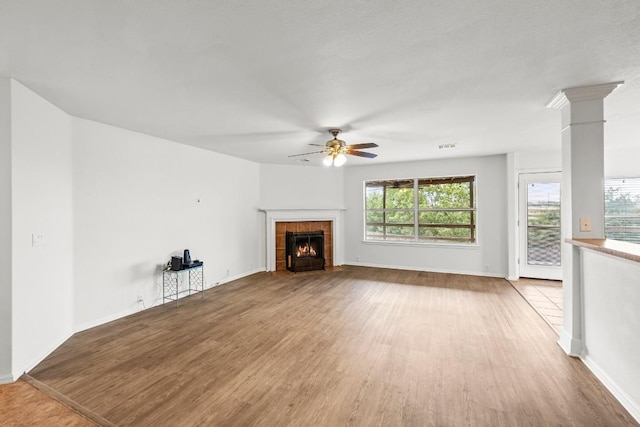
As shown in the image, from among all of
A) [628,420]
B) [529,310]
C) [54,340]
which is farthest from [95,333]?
[529,310]

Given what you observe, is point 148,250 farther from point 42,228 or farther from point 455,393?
point 455,393

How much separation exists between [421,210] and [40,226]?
20.5 ft

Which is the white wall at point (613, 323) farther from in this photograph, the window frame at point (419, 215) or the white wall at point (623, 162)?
the white wall at point (623, 162)

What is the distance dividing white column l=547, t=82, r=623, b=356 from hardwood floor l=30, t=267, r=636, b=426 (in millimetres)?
519

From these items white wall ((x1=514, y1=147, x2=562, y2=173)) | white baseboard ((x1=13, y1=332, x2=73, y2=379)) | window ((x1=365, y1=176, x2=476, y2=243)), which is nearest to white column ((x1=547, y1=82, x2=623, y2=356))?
white wall ((x1=514, y1=147, x2=562, y2=173))

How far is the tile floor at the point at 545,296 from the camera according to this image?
3.61 m

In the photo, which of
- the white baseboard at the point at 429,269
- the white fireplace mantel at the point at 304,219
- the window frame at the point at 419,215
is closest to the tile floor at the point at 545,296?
the white baseboard at the point at 429,269

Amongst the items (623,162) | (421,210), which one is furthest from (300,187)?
(623,162)

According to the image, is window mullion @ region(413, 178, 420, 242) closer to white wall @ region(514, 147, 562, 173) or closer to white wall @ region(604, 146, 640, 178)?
white wall @ region(514, 147, 562, 173)

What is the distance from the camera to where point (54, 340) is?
2877 mm

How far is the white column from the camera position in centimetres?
255

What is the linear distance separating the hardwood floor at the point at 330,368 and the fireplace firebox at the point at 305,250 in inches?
A: 85.0

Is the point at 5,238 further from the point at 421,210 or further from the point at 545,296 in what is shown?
the point at 545,296

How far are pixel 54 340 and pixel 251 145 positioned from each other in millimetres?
3419
